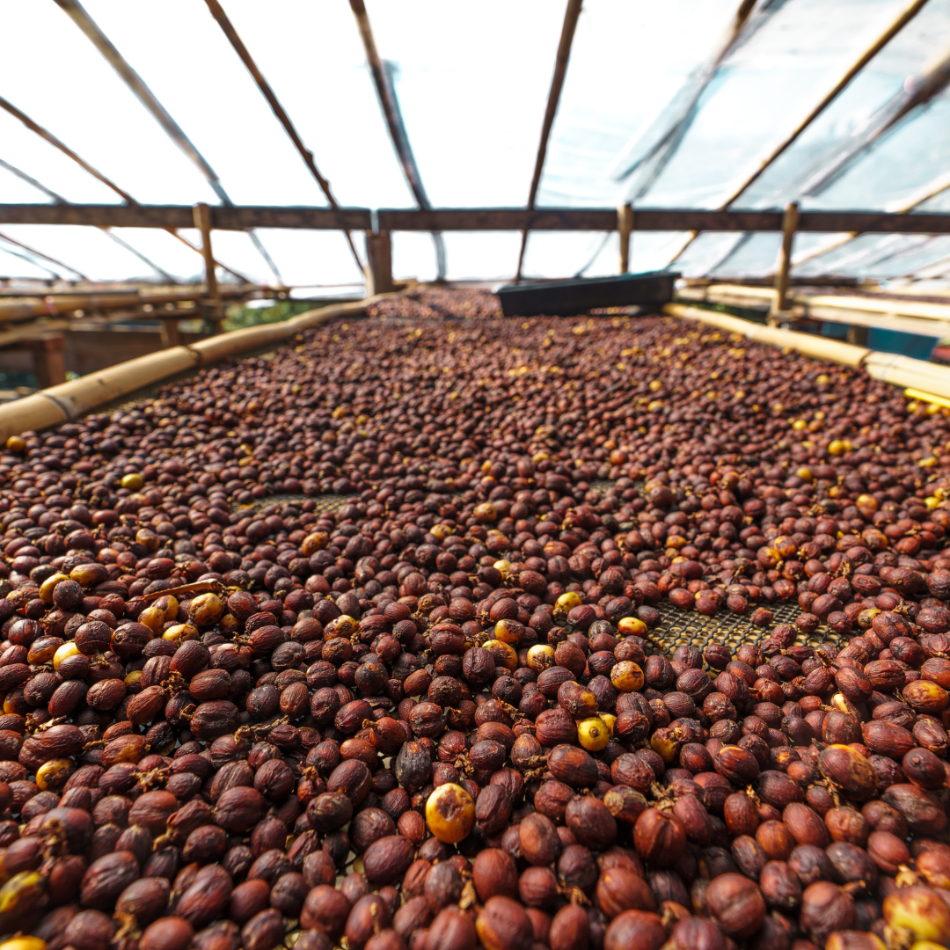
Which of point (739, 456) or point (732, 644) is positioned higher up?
point (739, 456)

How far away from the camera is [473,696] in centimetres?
199

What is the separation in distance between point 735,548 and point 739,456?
1.09 meters

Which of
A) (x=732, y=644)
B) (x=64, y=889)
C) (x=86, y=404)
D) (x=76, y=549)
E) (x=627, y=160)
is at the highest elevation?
(x=627, y=160)

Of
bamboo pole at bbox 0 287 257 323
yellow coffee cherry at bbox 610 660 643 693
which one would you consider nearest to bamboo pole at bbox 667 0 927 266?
yellow coffee cherry at bbox 610 660 643 693

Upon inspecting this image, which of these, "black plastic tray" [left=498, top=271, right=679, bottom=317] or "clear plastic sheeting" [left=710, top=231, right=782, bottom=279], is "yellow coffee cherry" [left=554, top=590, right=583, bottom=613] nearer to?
"black plastic tray" [left=498, top=271, right=679, bottom=317]

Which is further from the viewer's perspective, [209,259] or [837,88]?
[837,88]

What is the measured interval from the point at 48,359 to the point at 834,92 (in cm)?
1186

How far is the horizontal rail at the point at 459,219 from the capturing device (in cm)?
818

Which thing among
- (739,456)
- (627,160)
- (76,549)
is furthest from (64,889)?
(627,160)

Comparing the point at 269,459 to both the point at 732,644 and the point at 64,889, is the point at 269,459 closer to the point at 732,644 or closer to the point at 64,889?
the point at 64,889

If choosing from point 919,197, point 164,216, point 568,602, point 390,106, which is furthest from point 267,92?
point 919,197

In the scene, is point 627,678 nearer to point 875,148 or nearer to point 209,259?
point 209,259

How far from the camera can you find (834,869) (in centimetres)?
139

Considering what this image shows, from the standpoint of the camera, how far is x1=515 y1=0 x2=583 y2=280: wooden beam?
6.90m
